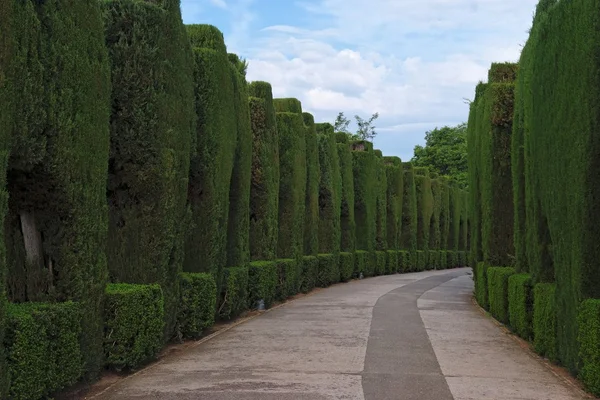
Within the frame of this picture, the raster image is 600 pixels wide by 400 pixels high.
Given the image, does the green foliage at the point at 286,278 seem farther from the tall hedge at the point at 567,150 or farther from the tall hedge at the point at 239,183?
the tall hedge at the point at 567,150

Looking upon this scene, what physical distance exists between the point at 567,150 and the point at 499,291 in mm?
6795

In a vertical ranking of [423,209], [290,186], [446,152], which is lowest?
[290,186]

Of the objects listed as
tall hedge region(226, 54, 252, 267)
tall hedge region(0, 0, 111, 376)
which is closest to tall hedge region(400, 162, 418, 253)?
tall hedge region(226, 54, 252, 267)

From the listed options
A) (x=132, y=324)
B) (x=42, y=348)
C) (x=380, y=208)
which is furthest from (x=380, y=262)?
(x=42, y=348)

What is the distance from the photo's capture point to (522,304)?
12.4 m

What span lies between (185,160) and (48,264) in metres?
3.64

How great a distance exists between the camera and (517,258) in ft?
46.3

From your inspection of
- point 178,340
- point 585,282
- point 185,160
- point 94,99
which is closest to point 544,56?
point 585,282

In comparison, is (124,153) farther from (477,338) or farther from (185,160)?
(477,338)

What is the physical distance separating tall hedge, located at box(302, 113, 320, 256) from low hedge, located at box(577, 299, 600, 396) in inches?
634

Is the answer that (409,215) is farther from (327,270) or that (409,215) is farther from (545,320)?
(545,320)

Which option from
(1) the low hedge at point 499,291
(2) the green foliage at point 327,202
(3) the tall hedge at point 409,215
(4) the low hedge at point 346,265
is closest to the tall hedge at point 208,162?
(1) the low hedge at point 499,291

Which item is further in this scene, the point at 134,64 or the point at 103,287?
the point at 134,64

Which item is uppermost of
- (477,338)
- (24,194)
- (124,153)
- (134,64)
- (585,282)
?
(134,64)
